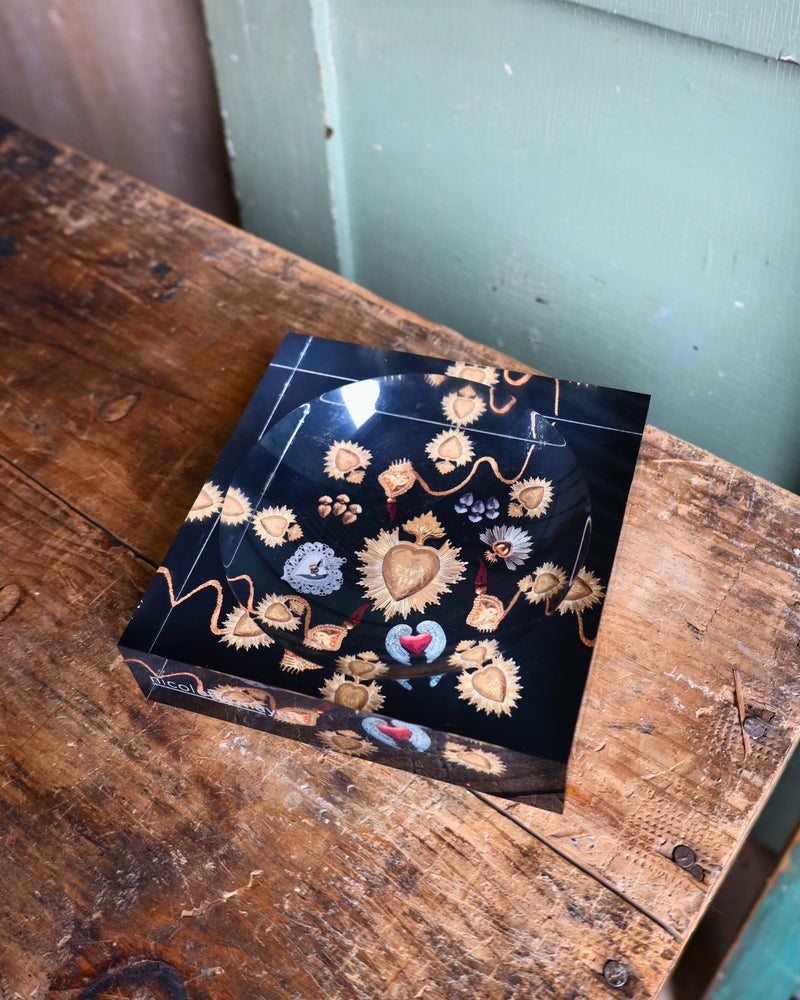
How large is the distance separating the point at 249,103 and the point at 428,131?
0.94 feet

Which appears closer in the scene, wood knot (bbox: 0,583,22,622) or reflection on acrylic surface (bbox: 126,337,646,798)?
reflection on acrylic surface (bbox: 126,337,646,798)

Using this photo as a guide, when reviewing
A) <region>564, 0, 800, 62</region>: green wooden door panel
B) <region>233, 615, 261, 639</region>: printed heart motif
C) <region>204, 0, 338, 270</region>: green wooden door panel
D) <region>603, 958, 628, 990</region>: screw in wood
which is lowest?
<region>603, 958, 628, 990</region>: screw in wood

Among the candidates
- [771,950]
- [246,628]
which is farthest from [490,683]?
[771,950]

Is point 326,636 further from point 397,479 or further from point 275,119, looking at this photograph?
point 275,119

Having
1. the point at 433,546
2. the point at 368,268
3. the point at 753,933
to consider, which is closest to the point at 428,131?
the point at 368,268

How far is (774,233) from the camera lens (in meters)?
0.74

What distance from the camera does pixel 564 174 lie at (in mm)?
→ 853

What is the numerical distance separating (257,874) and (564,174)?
73cm

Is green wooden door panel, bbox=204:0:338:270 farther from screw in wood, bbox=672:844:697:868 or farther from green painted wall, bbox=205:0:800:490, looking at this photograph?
screw in wood, bbox=672:844:697:868

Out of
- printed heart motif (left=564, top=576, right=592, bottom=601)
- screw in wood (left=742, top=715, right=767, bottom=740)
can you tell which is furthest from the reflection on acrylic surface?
screw in wood (left=742, top=715, right=767, bottom=740)

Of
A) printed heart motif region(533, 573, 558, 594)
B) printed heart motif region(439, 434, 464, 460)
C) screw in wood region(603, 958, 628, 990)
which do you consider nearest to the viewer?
screw in wood region(603, 958, 628, 990)

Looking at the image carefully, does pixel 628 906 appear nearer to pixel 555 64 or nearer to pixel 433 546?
pixel 433 546

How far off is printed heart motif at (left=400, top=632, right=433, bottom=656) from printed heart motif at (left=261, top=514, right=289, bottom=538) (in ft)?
0.43

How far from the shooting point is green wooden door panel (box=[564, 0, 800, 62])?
629 millimetres
